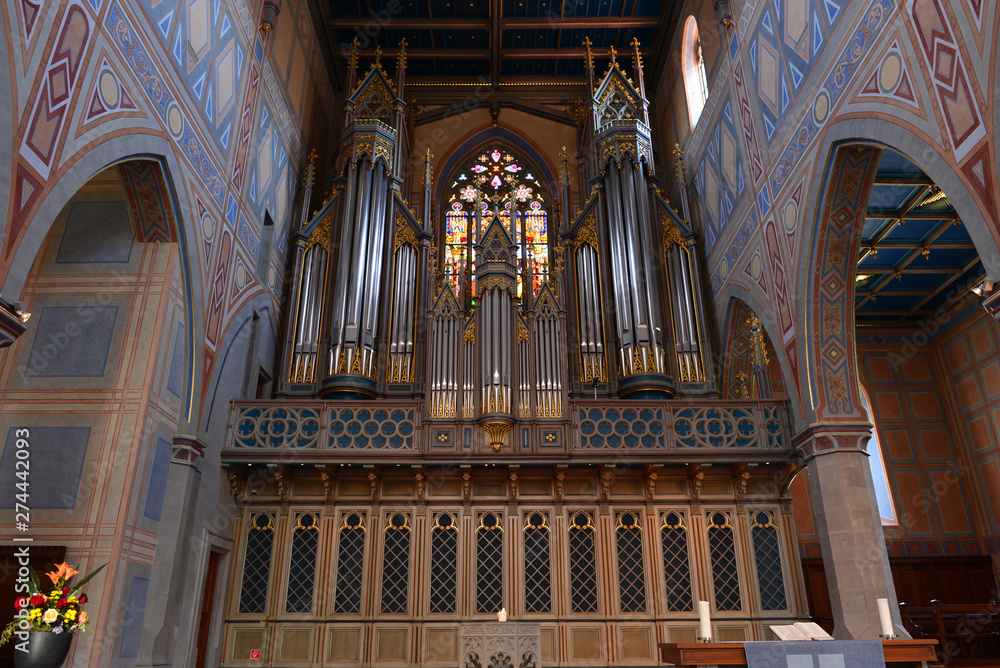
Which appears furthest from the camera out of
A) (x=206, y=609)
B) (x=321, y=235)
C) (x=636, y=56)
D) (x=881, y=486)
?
(x=636, y=56)

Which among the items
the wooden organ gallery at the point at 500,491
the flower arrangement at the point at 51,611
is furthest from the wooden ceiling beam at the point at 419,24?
the flower arrangement at the point at 51,611

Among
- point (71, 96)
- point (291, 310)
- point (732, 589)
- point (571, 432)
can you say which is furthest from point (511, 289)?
point (71, 96)

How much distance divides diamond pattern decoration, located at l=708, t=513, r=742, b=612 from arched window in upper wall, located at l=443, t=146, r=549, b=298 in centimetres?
695

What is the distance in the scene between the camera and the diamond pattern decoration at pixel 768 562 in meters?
11.0

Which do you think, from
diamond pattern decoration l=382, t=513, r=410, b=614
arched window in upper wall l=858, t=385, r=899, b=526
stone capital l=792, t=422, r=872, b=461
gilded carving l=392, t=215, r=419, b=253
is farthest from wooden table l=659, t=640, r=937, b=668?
arched window in upper wall l=858, t=385, r=899, b=526

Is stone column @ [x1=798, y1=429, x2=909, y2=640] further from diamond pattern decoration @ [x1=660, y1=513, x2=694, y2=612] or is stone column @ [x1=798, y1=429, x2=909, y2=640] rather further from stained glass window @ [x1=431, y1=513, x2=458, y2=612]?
stained glass window @ [x1=431, y1=513, x2=458, y2=612]

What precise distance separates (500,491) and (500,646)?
306 centimetres

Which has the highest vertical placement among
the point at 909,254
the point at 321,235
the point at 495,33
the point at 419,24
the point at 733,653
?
the point at 419,24

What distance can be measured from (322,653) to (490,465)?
3924 millimetres

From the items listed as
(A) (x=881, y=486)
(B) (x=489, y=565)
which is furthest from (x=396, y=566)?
(A) (x=881, y=486)

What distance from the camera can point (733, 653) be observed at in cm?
549

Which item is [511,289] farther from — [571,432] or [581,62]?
[581,62]

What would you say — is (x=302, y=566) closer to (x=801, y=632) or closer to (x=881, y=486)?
(x=801, y=632)

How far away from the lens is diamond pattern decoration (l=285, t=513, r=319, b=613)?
10953 mm
